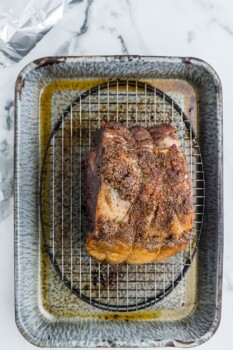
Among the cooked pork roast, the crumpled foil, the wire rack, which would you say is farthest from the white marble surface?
the cooked pork roast

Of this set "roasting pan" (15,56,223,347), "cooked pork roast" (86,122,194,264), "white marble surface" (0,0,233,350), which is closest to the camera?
"cooked pork roast" (86,122,194,264)

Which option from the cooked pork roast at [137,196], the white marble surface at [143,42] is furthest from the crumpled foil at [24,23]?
the cooked pork roast at [137,196]

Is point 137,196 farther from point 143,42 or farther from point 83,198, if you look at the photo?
point 143,42

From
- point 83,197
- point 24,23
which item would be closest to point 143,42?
point 24,23

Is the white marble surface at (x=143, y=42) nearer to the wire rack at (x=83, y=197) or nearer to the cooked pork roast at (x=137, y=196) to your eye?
the wire rack at (x=83, y=197)

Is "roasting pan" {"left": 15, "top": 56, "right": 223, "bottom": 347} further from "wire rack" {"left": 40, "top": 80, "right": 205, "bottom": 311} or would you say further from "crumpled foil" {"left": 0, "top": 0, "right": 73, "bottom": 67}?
"crumpled foil" {"left": 0, "top": 0, "right": 73, "bottom": 67}
